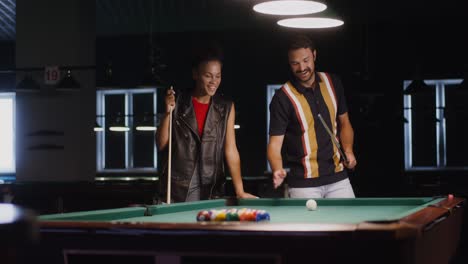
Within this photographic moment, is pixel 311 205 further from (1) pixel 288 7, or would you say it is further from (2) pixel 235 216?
(1) pixel 288 7

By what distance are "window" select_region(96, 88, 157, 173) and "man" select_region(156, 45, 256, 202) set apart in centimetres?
1035

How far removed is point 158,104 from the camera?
14.5m

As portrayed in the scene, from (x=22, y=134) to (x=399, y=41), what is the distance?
6.54m

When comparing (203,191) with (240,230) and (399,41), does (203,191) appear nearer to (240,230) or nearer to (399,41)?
(240,230)

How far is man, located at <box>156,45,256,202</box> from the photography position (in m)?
4.54

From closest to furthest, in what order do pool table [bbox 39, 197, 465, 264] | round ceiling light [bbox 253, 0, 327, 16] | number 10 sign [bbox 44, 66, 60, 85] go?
pool table [bbox 39, 197, 465, 264] → round ceiling light [bbox 253, 0, 327, 16] → number 10 sign [bbox 44, 66, 60, 85]

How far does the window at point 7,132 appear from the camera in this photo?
15914 millimetres

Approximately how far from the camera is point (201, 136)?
15.2 feet

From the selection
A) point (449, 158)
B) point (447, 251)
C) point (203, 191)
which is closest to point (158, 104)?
point (449, 158)

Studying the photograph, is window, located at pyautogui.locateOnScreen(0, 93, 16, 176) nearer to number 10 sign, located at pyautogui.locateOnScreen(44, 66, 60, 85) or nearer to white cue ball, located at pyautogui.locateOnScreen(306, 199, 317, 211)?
number 10 sign, located at pyautogui.locateOnScreen(44, 66, 60, 85)

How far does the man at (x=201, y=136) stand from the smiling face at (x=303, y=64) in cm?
44

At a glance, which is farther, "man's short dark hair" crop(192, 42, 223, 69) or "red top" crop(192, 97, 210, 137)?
"red top" crop(192, 97, 210, 137)

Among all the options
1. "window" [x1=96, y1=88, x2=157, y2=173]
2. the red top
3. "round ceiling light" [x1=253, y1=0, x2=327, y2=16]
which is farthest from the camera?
"window" [x1=96, y1=88, x2=157, y2=173]

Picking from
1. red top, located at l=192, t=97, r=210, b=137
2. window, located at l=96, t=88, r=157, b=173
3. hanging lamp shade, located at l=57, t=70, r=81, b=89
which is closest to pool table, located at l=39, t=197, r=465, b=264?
red top, located at l=192, t=97, r=210, b=137
